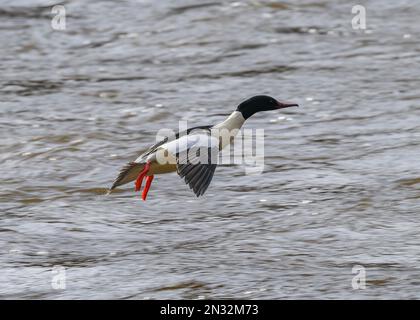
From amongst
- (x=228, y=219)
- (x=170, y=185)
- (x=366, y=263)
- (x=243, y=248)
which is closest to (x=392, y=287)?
(x=366, y=263)

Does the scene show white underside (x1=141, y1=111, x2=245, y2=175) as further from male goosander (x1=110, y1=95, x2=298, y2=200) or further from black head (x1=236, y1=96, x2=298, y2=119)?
black head (x1=236, y1=96, x2=298, y2=119)

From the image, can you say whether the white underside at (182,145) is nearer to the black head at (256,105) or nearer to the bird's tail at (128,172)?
the bird's tail at (128,172)

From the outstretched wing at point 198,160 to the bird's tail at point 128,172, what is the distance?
0.47 m

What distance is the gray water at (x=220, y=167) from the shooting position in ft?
30.6

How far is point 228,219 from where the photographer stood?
10555mm

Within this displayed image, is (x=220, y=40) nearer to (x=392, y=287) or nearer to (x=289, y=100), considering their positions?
(x=289, y=100)

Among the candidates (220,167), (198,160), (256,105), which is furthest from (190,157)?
(220,167)

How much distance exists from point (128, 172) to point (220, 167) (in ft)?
7.95

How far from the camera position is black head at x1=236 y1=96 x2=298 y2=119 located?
33.4ft

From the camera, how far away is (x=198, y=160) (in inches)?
366

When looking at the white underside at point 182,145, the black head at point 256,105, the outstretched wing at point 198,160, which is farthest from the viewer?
the black head at point 256,105

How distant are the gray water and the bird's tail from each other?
498 mm

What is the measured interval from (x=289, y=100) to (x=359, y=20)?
3.21 meters

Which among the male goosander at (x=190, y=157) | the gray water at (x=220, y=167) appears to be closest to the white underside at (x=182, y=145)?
the male goosander at (x=190, y=157)
